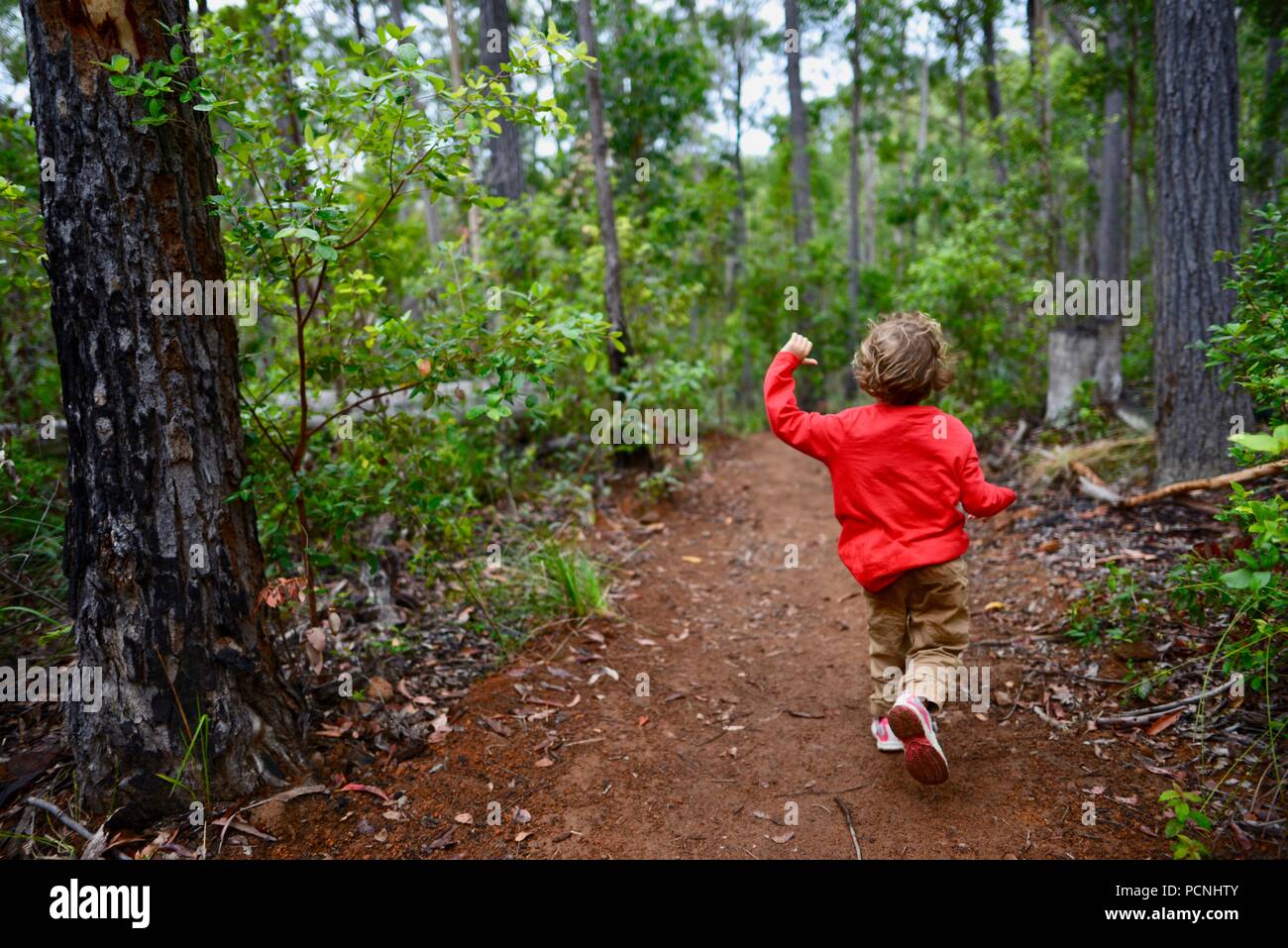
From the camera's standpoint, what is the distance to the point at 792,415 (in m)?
3.16

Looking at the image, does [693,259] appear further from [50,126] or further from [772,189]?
[50,126]

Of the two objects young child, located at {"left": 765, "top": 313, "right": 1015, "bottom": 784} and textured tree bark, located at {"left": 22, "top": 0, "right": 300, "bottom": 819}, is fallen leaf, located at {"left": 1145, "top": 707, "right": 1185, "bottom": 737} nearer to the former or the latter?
young child, located at {"left": 765, "top": 313, "right": 1015, "bottom": 784}

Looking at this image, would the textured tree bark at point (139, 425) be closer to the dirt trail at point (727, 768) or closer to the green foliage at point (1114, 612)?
the dirt trail at point (727, 768)

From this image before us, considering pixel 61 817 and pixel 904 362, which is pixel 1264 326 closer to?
pixel 904 362

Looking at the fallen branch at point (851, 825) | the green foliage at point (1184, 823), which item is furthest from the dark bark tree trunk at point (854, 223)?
the green foliage at point (1184, 823)

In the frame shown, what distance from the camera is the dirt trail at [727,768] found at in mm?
2850

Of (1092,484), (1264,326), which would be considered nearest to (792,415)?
(1264,326)

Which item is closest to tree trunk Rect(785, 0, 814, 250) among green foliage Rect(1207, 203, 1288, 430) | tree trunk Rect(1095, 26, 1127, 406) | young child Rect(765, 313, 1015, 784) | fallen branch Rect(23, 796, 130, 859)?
tree trunk Rect(1095, 26, 1127, 406)

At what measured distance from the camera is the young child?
3.04 m

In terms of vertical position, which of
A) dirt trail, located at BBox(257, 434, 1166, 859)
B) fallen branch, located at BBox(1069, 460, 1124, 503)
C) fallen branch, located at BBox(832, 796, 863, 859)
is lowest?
fallen branch, located at BBox(832, 796, 863, 859)

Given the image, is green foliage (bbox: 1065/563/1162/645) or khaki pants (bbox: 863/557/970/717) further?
green foliage (bbox: 1065/563/1162/645)

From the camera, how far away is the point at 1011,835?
2.79 metres

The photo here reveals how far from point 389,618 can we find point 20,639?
5.32ft

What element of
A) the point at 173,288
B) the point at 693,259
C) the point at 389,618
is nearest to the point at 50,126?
the point at 173,288
